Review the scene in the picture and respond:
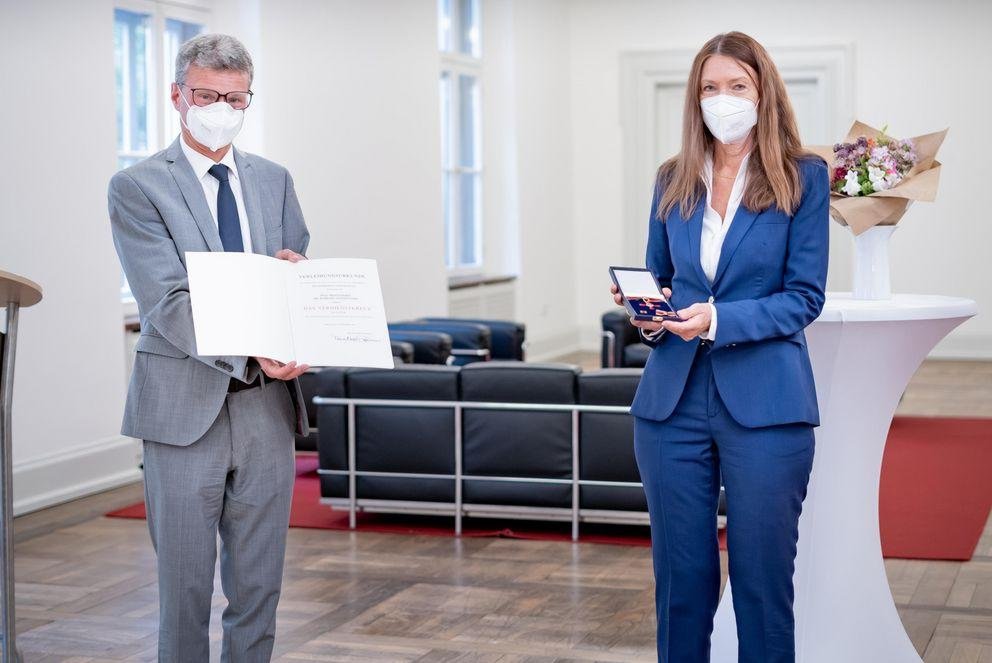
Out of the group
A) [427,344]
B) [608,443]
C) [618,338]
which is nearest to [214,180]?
[608,443]

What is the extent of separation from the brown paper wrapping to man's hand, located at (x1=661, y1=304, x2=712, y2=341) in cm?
115

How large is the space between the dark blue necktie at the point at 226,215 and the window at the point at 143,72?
16.0 feet

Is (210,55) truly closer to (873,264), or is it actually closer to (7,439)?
(7,439)

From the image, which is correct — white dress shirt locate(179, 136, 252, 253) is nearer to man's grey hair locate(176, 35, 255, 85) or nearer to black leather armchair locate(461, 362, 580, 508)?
man's grey hair locate(176, 35, 255, 85)

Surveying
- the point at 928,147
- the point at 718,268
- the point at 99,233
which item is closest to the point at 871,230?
the point at 928,147

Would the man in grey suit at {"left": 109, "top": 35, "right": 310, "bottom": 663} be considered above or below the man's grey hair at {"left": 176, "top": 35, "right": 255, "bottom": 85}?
below

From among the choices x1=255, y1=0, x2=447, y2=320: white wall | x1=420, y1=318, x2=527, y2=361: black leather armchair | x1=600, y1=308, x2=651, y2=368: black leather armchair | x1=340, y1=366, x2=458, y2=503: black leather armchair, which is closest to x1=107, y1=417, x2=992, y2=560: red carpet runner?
x1=340, y1=366, x2=458, y2=503: black leather armchair

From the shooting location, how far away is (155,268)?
8.79ft

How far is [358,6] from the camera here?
30.1 ft

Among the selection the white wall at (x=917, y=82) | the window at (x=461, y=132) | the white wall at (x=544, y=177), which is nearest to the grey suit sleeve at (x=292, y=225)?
the window at (x=461, y=132)

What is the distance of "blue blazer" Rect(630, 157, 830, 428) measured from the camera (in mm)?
2729

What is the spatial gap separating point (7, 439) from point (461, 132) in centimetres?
875

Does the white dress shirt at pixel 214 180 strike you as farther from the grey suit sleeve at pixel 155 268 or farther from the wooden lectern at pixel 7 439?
the wooden lectern at pixel 7 439

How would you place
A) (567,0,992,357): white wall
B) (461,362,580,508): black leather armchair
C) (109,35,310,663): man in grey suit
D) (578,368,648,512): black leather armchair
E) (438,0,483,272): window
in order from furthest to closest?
(567,0,992,357): white wall → (438,0,483,272): window → (461,362,580,508): black leather armchair → (578,368,648,512): black leather armchair → (109,35,310,663): man in grey suit
